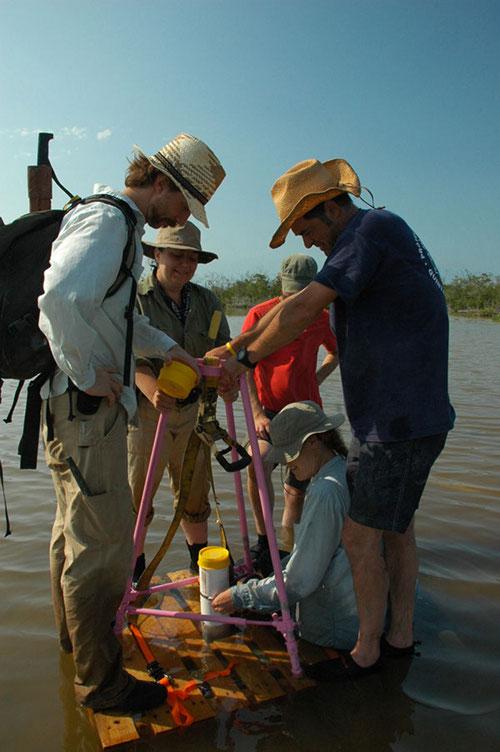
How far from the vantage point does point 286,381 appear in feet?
13.9

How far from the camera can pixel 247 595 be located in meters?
2.77

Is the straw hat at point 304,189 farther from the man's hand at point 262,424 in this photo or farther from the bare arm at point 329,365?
the bare arm at point 329,365

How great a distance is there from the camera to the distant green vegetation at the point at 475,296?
6157 centimetres

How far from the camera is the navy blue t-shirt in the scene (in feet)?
8.05

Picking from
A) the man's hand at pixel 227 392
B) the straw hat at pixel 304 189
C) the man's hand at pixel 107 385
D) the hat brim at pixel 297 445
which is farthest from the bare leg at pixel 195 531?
the straw hat at pixel 304 189

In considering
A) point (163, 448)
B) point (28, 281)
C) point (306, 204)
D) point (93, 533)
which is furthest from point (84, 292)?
point (163, 448)

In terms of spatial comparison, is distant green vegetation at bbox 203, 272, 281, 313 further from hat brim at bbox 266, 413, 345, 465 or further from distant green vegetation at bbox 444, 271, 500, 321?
hat brim at bbox 266, 413, 345, 465

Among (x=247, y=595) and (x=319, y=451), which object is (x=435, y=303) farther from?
(x=247, y=595)

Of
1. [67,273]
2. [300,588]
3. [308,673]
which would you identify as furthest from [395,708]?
[67,273]

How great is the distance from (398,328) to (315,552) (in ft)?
3.96

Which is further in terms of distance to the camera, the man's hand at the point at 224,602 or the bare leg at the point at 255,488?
the bare leg at the point at 255,488

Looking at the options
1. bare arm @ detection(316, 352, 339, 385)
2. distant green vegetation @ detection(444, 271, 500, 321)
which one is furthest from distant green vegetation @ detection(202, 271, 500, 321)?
bare arm @ detection(316, 352, 339, 385)

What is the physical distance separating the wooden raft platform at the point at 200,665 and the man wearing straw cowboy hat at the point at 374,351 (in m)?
0.25

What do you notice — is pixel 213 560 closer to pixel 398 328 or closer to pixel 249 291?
pixel 398 328
